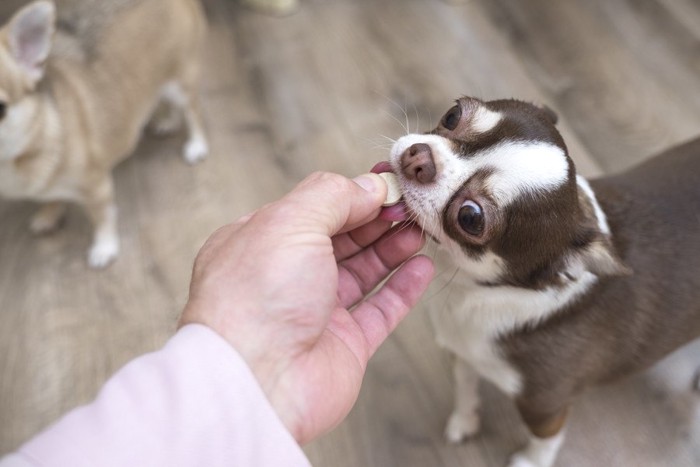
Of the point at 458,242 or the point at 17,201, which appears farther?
the point at 17,201

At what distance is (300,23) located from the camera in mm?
2295

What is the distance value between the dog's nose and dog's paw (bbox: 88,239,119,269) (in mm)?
1090

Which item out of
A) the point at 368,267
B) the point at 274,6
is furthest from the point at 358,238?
the point at 274,6

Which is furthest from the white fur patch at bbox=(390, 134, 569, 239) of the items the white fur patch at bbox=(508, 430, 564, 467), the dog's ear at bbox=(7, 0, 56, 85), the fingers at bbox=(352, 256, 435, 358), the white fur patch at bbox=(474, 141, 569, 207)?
the dog's ear at bbox=(7, 0, 56, 85)

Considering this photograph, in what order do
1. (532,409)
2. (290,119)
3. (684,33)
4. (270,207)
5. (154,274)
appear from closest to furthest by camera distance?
1. (270,207)
2. (532,409)
3. (154,274)
4. (290,119)
5. (684,33)

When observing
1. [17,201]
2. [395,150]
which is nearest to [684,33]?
[395,150]

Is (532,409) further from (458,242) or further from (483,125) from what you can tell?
(483,125)

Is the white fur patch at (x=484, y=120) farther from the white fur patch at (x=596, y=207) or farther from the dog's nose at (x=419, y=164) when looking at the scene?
the white fur patch at (x=596, y=207)

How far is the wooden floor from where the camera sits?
1.39m

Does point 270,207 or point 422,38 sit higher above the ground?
point 270,207

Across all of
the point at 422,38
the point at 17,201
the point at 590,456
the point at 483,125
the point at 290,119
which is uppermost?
the point at 483,125

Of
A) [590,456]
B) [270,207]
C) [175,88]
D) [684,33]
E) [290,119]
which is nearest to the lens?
[270,207]

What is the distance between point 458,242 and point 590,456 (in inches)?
30.2

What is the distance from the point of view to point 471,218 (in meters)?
0.89
